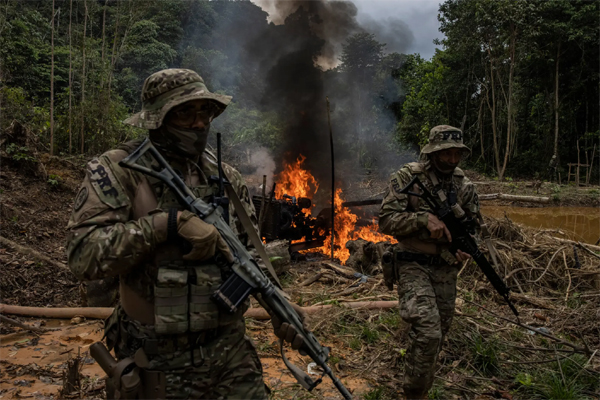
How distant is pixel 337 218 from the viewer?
1060 centimetres

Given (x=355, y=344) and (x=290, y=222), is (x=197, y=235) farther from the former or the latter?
(x=290, y=222)

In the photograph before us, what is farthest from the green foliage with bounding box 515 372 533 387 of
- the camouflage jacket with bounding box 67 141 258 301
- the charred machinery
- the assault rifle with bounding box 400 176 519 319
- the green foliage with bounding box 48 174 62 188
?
the green foliage with bounding box 48 174 62 188

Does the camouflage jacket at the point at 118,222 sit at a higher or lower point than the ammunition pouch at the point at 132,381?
higher

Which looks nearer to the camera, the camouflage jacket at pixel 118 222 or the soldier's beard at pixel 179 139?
the camouflage jacket at pixel 118 222

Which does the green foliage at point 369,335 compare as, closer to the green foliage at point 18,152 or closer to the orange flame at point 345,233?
the orange flame at point 345,233

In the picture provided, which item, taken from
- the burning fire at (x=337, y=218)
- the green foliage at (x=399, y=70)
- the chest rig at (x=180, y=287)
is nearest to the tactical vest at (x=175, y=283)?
the chest rig at (x=180, y=287)

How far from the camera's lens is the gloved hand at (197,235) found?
72.2 inches

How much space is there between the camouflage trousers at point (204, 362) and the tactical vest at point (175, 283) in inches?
4.2

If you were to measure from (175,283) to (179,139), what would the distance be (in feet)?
2.43

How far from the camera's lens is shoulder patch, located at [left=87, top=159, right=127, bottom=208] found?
6.31ft

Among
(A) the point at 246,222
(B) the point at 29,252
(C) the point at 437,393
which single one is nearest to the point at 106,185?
(A) the point at 246,222

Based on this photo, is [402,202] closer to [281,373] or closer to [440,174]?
[440,174]

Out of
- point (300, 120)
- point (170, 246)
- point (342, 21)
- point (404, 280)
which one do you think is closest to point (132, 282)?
point (170, 246)

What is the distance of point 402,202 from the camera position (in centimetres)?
383
